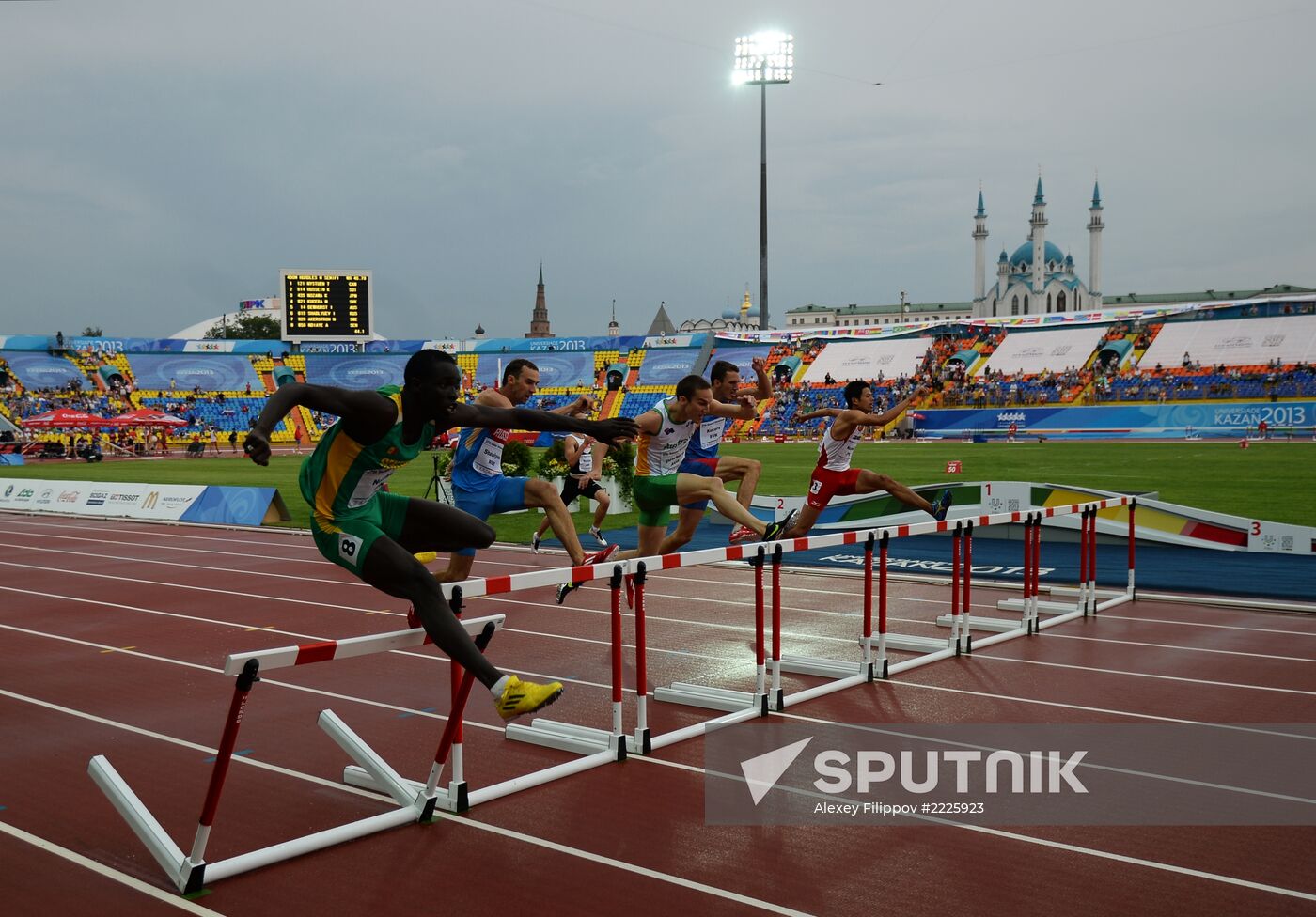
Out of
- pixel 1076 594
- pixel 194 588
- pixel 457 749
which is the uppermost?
pixel 457 749

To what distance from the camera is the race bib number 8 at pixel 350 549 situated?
492 cm

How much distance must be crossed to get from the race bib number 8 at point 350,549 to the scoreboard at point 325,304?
48.5 m

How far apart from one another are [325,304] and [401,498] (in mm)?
48764

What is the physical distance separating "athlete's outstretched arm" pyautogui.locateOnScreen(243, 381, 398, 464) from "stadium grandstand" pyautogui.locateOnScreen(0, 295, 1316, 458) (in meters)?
40.7

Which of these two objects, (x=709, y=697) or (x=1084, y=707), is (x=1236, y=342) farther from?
(x=709, y=697)

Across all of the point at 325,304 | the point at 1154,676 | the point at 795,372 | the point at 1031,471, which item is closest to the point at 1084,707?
the point at 1154,676

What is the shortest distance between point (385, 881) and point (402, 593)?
1.21 metres

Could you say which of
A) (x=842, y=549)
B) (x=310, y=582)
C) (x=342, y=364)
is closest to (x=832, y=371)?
(x=342, y=364)

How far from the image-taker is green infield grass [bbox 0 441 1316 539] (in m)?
19.4

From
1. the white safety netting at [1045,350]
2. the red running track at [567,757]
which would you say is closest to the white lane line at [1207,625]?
the red running track at [567,757]

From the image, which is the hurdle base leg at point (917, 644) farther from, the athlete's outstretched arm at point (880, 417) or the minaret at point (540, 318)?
the minaret at point (540, 318)

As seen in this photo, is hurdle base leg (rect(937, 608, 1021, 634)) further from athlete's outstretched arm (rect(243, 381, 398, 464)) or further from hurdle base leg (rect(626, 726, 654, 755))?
athlete's outstretched arm (rect(243, 381, 398, 464))

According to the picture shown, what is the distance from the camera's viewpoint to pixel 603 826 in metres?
4.73

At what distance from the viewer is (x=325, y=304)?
5116 centimetres
